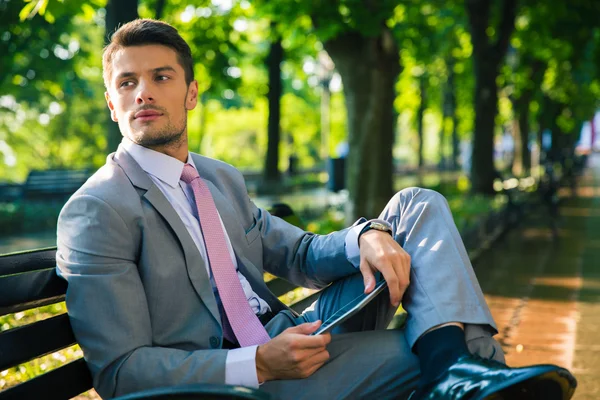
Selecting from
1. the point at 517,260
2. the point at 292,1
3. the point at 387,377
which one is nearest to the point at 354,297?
the point at 387,377

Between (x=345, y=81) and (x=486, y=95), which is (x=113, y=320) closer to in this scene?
(x=345, y=81)

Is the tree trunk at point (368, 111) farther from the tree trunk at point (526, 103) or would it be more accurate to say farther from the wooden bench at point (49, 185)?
the tree trunk at point (526, 103)

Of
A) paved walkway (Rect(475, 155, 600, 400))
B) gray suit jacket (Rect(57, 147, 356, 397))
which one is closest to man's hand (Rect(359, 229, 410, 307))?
gray suit jacket (Rect(57, 147, 356, 397))

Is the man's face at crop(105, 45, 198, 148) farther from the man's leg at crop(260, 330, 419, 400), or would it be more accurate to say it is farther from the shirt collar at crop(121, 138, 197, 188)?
the man's leg at crop(260, 330, 419, 400)

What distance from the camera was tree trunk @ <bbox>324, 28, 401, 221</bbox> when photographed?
1170 centimetres

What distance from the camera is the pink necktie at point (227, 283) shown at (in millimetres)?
3004

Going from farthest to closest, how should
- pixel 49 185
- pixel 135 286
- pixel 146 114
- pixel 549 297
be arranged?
pixel 49 185, pixel 549 297, pixel 146 114, pixel 135 286

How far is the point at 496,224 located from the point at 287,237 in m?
12.2

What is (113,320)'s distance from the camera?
2551 mm

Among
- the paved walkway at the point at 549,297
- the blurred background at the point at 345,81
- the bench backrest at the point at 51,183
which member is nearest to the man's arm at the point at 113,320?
the blurred background at the point at 345,81

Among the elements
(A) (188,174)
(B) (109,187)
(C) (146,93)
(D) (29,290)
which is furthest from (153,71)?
(D) (29,290)

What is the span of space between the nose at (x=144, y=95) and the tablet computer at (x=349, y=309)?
1.00 meters

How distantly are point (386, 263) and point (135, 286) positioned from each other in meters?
0.83

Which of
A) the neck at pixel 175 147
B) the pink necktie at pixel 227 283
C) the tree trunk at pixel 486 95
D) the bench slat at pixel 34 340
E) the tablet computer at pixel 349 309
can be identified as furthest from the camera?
the tree trunk at pixel 486 95
